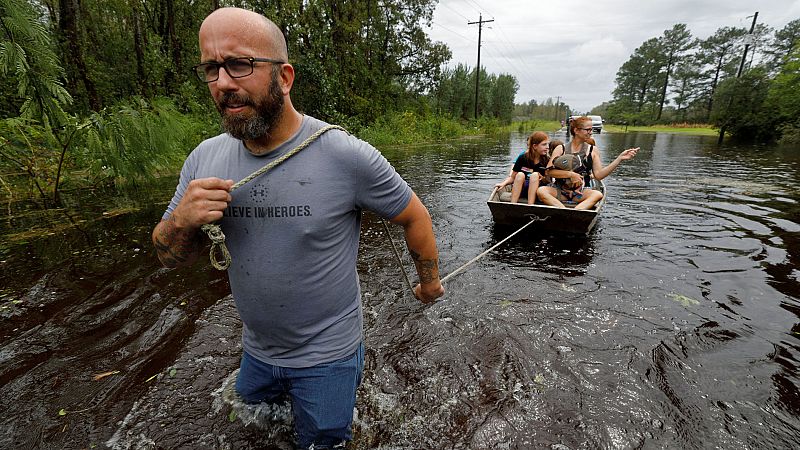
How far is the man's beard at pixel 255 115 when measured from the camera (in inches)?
56.3

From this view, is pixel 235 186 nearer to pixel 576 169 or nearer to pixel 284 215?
pixel 284 215

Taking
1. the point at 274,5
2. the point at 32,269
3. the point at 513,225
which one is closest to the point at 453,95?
the point at 274,5

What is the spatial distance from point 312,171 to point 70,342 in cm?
324

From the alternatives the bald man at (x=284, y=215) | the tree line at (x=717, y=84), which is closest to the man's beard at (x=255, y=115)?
the bald man at (x=284, y=215)

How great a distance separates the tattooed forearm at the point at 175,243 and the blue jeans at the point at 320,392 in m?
0.59

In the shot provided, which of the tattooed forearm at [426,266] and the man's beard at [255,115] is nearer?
the man's beard at [255,115]

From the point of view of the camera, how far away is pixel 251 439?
235cm

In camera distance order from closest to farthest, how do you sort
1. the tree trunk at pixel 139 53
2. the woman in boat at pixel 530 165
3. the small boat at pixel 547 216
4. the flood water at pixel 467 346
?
the flood water at pixel 467 346
the small boat at pixel 547 216
the woman in boat at pixel 530 165
the tree trunk at pixel 139 53

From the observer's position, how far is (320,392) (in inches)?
63.9

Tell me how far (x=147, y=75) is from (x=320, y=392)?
60.3 ft

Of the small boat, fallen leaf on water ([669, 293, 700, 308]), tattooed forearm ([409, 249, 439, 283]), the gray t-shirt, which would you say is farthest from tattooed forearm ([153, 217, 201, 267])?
the small boat

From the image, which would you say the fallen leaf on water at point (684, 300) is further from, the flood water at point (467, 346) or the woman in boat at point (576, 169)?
the woman in boat at point (576, 169)

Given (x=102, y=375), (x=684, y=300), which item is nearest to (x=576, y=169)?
Result: (x=684, y=300)

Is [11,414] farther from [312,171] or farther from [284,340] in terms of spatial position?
[312,171]
